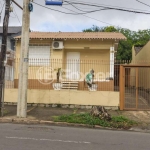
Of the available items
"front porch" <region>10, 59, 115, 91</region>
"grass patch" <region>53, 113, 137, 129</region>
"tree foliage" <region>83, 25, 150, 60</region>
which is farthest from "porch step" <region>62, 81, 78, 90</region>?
"tree foliage" <region>83, 25, 150, 60</region>

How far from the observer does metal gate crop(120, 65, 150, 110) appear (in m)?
12.8

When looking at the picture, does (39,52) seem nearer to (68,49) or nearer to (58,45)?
(58,45)

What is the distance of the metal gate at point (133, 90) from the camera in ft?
42.0

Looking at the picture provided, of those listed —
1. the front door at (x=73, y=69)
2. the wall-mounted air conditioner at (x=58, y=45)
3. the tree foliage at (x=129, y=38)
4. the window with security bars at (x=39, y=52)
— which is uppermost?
the tree foliage at (x=129, y=38)

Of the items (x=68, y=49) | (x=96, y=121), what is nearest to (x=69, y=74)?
(x=68, y=49)

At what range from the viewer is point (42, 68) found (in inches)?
575

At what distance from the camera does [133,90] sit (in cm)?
1291

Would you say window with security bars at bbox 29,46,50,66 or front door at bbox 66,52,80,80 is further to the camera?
window with security bars at bbox 29,46,50,66

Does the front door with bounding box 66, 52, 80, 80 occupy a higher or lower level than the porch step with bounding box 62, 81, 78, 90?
higher

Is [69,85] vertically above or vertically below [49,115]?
above

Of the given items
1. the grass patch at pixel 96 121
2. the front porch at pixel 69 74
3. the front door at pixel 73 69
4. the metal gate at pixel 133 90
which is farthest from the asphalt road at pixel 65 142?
the front door at pixel 73 69

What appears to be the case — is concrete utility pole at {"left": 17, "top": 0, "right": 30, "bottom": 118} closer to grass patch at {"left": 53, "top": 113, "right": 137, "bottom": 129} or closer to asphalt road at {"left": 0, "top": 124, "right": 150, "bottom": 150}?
grass patch at {"left": 53, "top": 113, "right": 137, "bottom": 129}

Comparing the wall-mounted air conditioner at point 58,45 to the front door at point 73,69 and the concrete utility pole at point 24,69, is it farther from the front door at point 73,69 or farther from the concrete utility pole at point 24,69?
the concrete utility pole at point 24,69

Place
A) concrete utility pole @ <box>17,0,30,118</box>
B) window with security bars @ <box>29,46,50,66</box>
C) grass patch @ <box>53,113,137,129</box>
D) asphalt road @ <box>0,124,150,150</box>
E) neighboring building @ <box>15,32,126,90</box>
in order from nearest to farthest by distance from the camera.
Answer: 1. asphalt road @ <box>0,124,150,150</box>
2. grass patch @ <box>53,113,137,129</box>
3. concrete utility pole @ <box>17,0,30,118</box>
4. neighboring building @ <box>15,32,126,90</box>
5. window with security bars @ <box>29,46,50,66</box>
